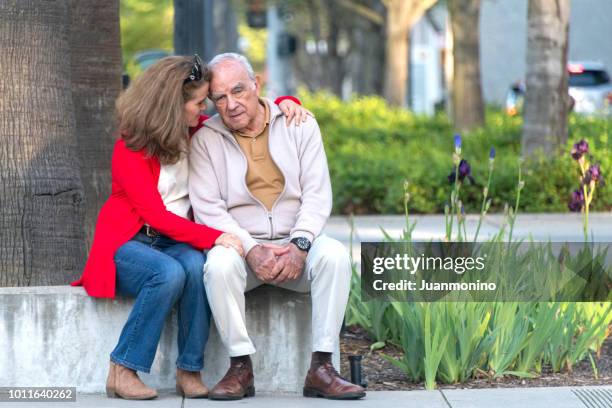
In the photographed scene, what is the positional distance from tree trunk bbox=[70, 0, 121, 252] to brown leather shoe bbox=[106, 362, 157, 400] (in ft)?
7.56

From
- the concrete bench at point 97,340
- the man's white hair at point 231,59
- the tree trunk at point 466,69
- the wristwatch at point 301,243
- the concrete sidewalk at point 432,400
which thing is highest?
the tree trunk at point 466,69

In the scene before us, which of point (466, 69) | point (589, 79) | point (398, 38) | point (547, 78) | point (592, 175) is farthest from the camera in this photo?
point (589, 79)

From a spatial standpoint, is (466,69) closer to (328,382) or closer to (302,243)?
(302,243)

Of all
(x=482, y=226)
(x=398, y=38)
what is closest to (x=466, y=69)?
(x=398, y=38)

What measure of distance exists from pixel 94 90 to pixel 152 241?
2399 mm

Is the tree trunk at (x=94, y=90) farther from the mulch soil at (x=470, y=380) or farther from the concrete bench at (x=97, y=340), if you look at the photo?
the concrete bench at (x=97, y=340)

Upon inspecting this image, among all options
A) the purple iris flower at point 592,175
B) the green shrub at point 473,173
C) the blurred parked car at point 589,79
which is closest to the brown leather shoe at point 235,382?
the purple iris flower at point 592,175

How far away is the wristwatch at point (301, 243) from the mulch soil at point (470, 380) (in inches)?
30.4

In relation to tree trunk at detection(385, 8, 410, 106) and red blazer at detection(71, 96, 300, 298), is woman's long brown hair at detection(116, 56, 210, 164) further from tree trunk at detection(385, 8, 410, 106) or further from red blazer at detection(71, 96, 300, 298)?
tree trunk at detection(385, 8, 410, 106)

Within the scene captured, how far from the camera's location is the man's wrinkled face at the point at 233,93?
19.2 feet

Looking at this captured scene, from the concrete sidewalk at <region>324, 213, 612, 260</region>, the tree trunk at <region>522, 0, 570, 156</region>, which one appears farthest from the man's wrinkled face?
the tree trunk at <region>522, 0, 570, 156</region>

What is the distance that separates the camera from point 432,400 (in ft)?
18.4

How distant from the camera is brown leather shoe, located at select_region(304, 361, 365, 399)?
5551mm

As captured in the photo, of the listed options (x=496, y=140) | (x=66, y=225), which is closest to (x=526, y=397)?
(x=66, y=225)
